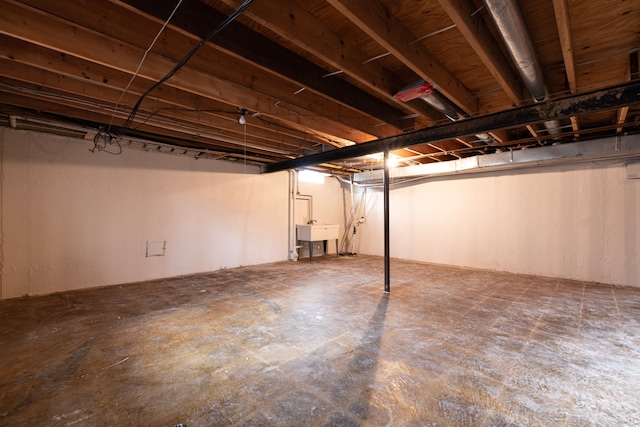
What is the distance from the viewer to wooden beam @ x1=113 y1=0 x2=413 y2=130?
69.2 inches

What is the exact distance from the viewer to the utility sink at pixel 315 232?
681cm

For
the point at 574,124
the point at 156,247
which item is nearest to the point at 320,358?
the point at 156,247

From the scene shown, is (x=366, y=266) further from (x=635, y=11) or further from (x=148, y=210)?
(x=635, y=11)

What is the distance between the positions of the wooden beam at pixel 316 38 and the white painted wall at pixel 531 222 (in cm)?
449

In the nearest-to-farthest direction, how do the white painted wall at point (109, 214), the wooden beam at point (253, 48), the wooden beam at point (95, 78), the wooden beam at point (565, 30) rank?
the wooden beam at point (565, 30) → the wooden beam at point (253, 48) → the wooden beam at point (95, 78) → the white painted wall at point (109, 214)

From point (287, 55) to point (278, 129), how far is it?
1.58 meters

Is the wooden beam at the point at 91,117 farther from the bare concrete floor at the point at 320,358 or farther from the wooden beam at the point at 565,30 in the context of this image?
the wooden beam at the point at 565,30

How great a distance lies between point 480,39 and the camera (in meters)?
1.85

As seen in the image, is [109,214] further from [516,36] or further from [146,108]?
[516,36]

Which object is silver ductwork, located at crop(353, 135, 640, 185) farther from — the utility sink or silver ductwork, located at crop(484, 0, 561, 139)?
silver ductwork, located at crop(484, 0, 561, 139)

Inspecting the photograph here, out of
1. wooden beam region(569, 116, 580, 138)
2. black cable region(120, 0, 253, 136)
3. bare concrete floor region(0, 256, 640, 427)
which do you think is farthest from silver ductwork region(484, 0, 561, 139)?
bare concrete floor region(0, 256, 640, 427)

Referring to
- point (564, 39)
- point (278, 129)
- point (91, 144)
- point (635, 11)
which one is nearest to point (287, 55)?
point (278, 129)

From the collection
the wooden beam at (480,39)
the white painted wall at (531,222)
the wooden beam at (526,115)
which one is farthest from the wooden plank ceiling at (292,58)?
the white painted wall at (531,222)

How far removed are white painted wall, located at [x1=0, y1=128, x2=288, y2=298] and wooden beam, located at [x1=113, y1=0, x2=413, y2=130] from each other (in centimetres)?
356
